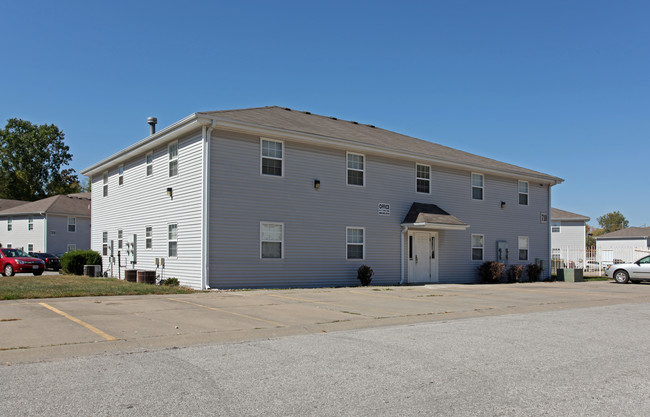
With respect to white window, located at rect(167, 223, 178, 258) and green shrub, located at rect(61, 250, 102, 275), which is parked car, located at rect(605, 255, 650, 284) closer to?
white window, located at rect(167, 223, 178, 258)

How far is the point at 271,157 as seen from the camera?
18.9m

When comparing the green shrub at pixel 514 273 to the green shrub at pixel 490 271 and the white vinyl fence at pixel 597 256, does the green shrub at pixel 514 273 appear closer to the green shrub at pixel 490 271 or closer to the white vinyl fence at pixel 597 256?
the green shrub at pixel 490 271

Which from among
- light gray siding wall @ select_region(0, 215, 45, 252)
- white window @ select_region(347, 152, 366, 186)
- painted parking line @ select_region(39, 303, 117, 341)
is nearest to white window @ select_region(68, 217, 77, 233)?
light gray siding wall @ select_region(0, 215, 45, 252)

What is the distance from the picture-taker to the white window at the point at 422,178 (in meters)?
23.3

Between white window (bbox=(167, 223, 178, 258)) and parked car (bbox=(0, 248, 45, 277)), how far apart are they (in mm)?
9951

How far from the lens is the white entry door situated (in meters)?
23.0

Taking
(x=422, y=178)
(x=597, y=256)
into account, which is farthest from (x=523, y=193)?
(x=597, y=256)

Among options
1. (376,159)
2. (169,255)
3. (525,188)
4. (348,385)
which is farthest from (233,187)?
(525,188)

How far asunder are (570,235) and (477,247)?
92.9 feet

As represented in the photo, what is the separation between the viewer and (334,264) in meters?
20.3

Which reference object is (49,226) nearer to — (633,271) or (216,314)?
(216,314)

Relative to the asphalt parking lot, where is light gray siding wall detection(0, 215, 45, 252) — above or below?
above

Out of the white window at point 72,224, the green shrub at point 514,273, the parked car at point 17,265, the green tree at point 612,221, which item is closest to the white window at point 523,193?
the green shrub at point 514,273

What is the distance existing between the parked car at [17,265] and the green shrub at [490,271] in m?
21.0
